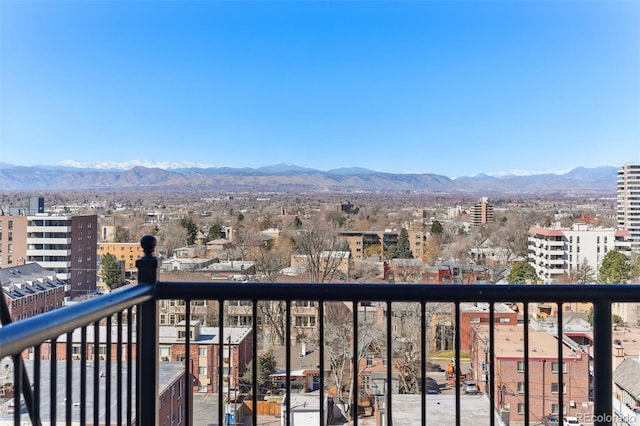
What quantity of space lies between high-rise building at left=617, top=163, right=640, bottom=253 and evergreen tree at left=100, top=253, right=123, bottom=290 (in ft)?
12.3

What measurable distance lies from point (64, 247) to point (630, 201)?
432cm

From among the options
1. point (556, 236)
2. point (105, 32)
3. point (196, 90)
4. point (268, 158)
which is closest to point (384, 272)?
point (556, 236)

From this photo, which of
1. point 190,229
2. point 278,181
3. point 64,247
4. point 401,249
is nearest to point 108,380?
point 64,247

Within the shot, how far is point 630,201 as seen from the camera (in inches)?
155

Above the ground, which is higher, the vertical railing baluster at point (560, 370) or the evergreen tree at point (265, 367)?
the vertical railing baluster at point (560, 370)

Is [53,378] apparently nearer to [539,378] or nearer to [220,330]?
[220,330]

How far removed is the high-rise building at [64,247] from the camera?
274 cm

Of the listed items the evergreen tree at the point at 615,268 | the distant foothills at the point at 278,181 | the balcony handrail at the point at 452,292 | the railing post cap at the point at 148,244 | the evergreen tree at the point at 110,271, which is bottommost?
the evergreen tree at the point at 615,268

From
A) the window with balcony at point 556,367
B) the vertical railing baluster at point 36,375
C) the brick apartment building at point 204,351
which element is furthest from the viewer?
Result: the brick apartment building at point 204,351

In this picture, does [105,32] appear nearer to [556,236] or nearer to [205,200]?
[205,200]

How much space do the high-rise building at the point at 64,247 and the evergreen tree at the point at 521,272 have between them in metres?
2.94

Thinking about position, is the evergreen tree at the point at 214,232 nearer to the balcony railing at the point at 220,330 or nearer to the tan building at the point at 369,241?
the tan building at the point at 369,241

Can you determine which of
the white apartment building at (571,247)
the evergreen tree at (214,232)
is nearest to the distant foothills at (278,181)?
the white apartment building at (571,247)

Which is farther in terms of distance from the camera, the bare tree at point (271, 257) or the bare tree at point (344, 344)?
the bare tree at point (271, 257)
